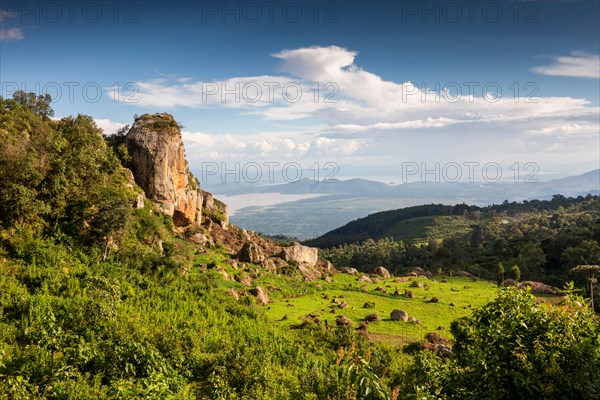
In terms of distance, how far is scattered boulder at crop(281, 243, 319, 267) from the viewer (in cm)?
6475

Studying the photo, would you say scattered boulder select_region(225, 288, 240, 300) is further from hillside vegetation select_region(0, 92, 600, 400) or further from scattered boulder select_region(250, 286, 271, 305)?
scattered boulder select_region(250, 286, 271, 305)

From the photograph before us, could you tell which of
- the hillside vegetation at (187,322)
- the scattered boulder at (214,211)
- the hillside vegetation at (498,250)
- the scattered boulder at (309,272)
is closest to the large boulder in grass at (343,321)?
the hillside vegetation at (187,322)

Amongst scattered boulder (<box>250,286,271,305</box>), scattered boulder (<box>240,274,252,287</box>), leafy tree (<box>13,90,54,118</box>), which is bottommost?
scattered boulder (<box>250,286,271,305</box>)

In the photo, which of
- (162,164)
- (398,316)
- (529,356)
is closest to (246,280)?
(398,316)

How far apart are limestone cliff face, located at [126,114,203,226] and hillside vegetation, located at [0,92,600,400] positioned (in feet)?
10.3

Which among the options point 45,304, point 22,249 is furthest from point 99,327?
point 22,249

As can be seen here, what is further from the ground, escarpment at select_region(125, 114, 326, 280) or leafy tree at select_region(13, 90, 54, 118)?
leafy tree at select_region(13, 90, 54, 118)

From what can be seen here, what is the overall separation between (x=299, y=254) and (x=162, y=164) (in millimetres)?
29412

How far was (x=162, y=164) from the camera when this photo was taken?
178ft

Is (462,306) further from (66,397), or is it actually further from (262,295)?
(66,397)

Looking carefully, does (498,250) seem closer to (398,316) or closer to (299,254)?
(299,254)

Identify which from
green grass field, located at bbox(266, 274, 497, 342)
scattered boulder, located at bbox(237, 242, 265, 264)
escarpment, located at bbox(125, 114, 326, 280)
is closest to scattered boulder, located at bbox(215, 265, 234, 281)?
green grass field, located at bbox(266, 274, 497, 342)

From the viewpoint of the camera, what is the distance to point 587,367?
7121 millimetres

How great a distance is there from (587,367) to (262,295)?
37236 millimetres
